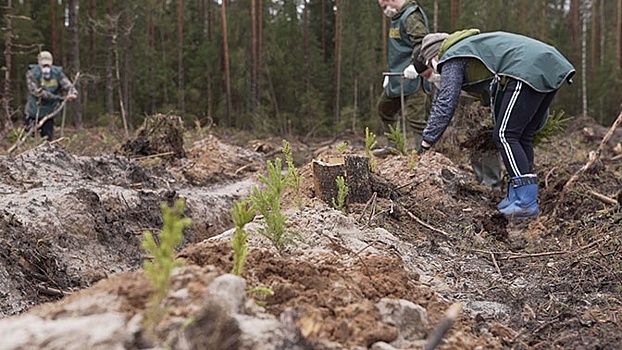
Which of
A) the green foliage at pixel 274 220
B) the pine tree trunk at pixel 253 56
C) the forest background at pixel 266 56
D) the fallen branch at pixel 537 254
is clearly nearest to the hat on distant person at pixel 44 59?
the green foliage at pixel 274 220

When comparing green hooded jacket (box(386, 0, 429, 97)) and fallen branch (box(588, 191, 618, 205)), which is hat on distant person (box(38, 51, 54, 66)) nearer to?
green hooded jacket (box(386, 0, 429, 97))

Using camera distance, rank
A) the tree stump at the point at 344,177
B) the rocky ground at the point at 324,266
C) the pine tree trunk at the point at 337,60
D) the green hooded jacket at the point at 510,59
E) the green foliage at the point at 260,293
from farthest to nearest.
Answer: the pine tree trunk at the point at 337,60 → the green hooded jacket at the point at 510,59 → the tree stump at the point at 344,177 → the green foliage at the point at 260,293 → the rocky ground at the point at 324,266

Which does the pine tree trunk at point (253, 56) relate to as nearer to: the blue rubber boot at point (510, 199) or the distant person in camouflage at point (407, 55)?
the distant person in camouflage at point (407, 55)

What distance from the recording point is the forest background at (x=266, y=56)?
2105cm

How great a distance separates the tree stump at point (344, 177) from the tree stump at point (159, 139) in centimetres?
437

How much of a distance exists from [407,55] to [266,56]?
16.4 metres

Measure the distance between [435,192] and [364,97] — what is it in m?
19.6

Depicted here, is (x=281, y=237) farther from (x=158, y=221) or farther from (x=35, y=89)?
(x=35, y=89)

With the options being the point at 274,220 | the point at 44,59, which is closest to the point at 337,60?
the point at 44,59

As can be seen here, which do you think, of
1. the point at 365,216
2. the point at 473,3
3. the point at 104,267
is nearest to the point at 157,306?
the point at 365,216

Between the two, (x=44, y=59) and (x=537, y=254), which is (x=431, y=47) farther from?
(x=44, y=59)

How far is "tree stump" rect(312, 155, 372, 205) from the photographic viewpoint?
3803 millimetres

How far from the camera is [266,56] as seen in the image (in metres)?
23.0

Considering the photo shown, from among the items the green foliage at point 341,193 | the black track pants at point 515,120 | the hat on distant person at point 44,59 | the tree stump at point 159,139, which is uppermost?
the hat on distant person at point 44,59
